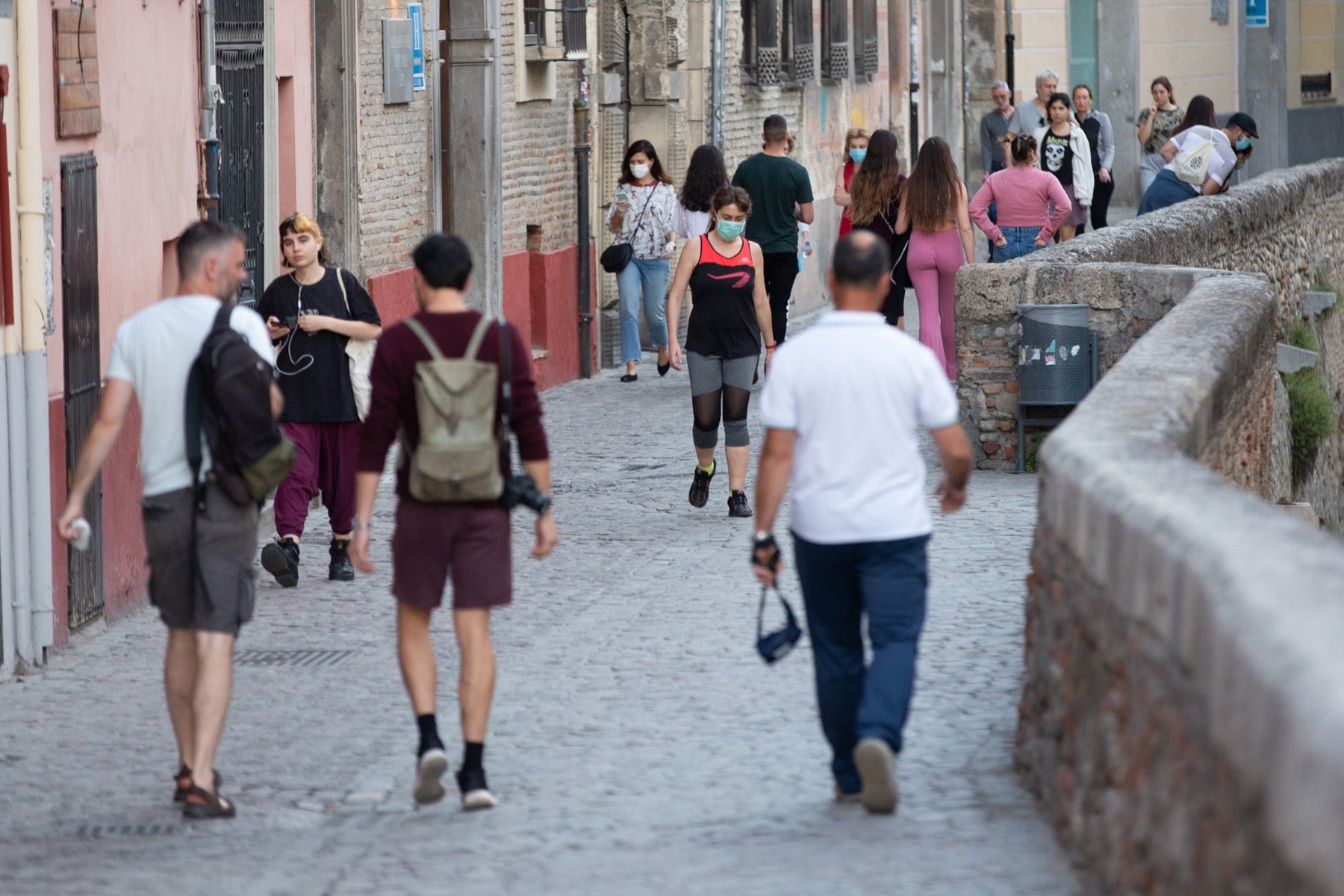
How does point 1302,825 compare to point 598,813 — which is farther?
point 598,813

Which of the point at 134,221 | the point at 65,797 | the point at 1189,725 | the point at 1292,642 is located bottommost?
the point at 65,797

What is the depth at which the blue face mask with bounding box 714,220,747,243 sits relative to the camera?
1157cm

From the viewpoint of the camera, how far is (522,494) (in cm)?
644

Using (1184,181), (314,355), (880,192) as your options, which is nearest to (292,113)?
(314,355)

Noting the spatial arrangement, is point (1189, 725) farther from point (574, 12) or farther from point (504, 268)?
point (574, 12)

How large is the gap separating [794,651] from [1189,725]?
14.6ft

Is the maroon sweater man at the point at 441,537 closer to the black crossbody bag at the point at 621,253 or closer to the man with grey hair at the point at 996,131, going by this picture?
the black crossbody bag at the point at 621,253

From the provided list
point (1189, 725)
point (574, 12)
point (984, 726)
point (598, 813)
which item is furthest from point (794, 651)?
point (574, 12)

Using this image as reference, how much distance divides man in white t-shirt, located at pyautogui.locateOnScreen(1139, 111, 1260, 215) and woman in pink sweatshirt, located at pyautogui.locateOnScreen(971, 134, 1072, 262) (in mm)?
3454

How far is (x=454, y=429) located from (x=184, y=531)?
0.84 meters

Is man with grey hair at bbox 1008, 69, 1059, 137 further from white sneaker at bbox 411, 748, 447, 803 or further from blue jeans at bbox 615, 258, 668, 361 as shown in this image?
white sneaker at bbox 411, 748, 447, 803

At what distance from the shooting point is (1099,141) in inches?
896

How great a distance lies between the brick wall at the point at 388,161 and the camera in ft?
47.8

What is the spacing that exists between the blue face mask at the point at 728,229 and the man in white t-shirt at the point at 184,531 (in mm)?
5206
